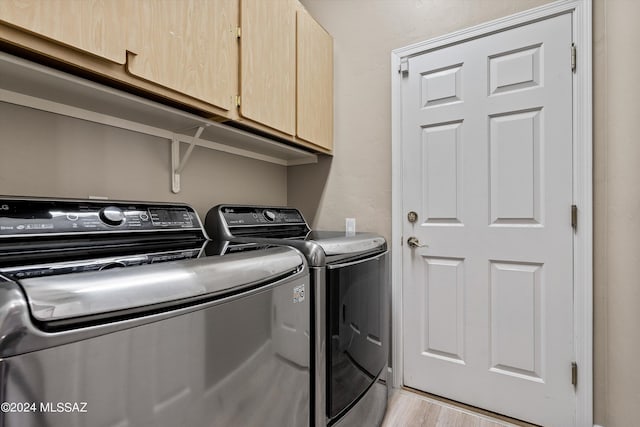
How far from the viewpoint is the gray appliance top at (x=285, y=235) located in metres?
1.16

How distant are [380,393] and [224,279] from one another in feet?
4.10

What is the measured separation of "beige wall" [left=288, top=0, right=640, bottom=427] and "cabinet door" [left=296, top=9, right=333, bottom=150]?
0.10 meters

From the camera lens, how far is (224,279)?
0.73 m

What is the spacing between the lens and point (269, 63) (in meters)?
1.50

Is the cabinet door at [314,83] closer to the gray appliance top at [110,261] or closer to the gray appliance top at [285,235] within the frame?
the gray appliance top at [285,235]

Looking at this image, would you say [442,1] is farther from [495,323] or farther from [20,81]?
[20,81]

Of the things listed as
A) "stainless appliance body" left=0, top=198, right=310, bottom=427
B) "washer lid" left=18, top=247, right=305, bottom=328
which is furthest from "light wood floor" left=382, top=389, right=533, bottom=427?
"washer lid" left=18, top=247, right=305, bottom=328

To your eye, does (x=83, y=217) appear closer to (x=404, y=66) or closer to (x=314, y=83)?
(x=314, y=83)

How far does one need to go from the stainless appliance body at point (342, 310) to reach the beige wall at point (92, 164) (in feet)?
0.82

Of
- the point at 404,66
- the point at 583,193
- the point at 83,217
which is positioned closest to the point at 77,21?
the point at 83,217

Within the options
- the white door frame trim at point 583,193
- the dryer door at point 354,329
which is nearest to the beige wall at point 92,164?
the dryer door at point 354,329

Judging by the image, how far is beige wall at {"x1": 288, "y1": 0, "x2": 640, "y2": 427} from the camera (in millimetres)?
1347

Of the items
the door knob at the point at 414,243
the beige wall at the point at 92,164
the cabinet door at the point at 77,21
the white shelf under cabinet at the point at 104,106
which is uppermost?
the cabinet door at the point at 77,21

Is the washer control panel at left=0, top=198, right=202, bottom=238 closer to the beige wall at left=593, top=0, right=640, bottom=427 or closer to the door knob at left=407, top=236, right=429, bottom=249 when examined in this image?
the door knob at left=407, top=236, right=429, bottom=249
